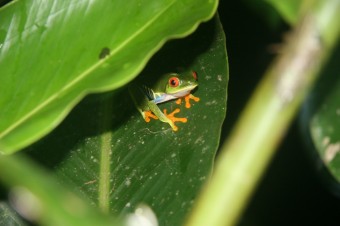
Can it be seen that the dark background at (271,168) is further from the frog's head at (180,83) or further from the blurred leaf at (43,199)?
the blurred leaf at (43,199)

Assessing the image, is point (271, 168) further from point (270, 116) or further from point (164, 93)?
point (270, 116)

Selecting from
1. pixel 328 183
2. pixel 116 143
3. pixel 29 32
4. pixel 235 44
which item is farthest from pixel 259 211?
pixel 29 32

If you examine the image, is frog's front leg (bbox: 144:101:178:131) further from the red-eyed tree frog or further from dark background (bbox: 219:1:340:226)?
dark background (bbox: 219:1:340:226)

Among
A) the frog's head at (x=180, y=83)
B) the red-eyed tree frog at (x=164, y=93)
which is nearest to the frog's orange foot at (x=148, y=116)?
the red-eyed tree frog at (x=164, y=93)

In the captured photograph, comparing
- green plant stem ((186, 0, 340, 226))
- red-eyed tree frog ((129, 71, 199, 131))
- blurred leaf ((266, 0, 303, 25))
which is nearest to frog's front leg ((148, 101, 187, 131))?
red-eyed tree frog ((129, 71, 199, 131))

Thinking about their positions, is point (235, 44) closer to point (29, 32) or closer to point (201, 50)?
point (201, 50)
